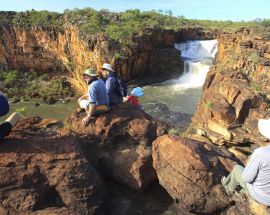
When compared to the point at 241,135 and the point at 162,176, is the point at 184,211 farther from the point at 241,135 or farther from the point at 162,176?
the point at 241,135

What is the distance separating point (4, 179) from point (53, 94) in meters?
25.5

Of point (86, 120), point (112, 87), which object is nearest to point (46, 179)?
point (86, 120)

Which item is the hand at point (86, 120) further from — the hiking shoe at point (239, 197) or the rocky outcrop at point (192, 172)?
the hiking shoe at point (239, 197)

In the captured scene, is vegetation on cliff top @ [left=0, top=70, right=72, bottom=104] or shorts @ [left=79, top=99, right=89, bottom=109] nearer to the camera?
shorts @ [left=79, top=99, right=89, bottom=109]

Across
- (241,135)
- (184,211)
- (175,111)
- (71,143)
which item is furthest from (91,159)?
(175,111)

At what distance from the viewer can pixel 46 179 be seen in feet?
15.6

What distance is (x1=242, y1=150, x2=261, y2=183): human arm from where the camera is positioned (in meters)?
3.97

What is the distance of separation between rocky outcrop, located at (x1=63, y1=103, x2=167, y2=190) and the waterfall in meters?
23.4

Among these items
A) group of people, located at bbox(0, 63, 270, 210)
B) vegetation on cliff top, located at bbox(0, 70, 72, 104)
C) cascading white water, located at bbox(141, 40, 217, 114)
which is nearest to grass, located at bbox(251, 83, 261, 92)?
group of people, located at bbox(0, 63, 270, 210)

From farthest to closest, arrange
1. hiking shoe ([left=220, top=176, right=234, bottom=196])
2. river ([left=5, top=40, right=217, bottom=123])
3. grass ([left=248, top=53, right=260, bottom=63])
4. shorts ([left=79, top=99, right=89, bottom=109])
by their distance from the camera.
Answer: river ([left=5, top=40, right=217, bottom=123]) → grass ([left=248, top=53, right=260, bottom=63]) → shorts ([left=79, top=99, right=89, bottom=109]) → hiking shoe ([left=220, top=176, right=234, bottom=196])

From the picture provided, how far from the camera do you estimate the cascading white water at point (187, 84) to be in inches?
997

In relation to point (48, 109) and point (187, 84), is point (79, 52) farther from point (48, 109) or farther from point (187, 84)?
point (187, 84)

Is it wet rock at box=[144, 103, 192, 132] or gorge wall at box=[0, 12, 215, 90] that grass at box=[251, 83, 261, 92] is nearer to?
wet rock at box=[144, 103, 192, 132]

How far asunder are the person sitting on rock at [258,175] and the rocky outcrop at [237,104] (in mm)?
7265
